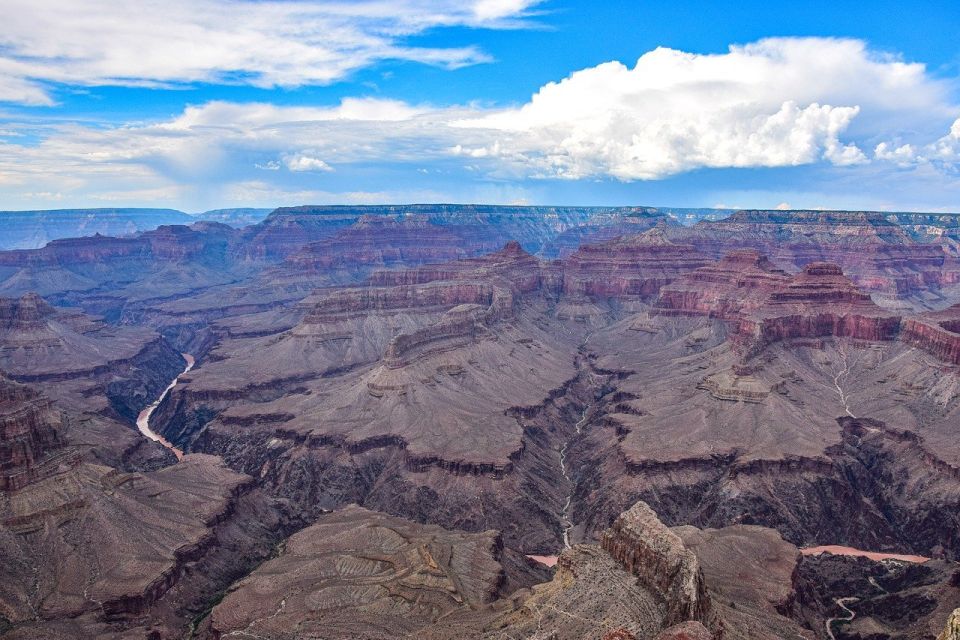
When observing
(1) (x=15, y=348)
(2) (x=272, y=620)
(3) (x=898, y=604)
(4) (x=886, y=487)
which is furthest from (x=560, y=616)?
(1) (x=15, y=348)

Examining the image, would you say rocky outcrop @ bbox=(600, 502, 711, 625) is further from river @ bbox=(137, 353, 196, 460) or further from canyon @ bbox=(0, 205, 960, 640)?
river @ bbox=(137, 353, 196, 460)

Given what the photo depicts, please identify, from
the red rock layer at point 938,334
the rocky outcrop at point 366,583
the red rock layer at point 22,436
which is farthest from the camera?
the red rock layer at point 938,334

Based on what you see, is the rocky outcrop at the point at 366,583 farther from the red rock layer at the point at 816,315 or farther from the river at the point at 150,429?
the red rock layer at the point at 816,315

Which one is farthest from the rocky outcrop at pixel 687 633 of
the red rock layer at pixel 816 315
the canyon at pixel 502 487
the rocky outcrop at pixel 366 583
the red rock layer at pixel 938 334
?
the red rock layer at pixel 938 334

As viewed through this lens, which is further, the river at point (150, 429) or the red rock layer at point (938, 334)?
the river at point (150, 429)

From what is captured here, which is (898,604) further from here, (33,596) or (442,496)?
(33,596)

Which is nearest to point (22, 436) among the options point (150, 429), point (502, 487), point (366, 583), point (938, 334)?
point (366, 583)
